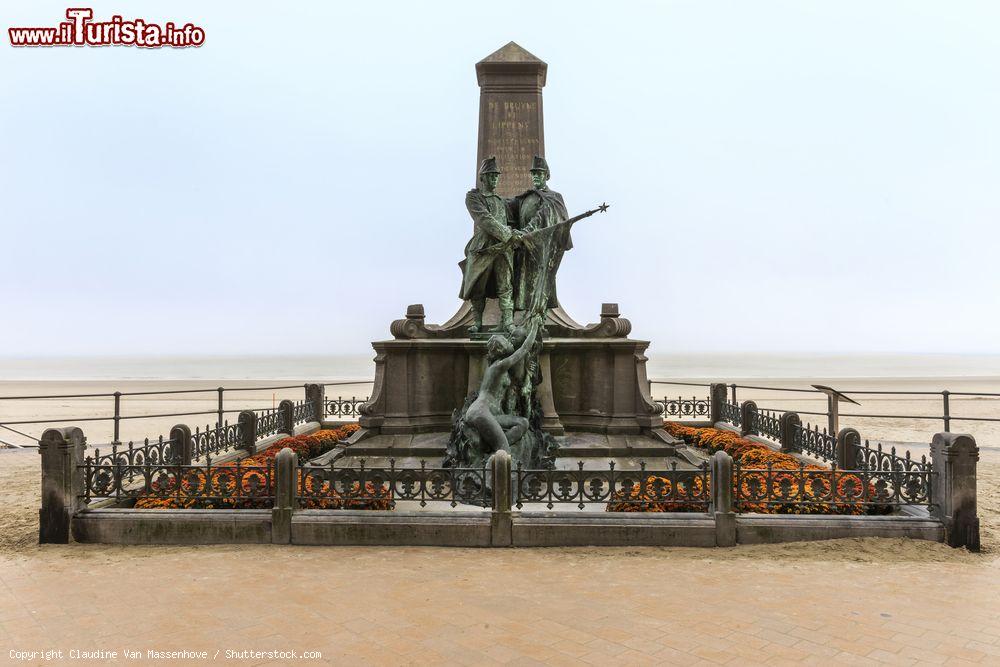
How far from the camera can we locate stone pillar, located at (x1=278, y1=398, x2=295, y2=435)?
571 inches

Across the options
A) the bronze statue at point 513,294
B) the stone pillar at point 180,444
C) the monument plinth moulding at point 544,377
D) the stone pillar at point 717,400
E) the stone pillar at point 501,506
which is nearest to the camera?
the stone pillar at point 501,506

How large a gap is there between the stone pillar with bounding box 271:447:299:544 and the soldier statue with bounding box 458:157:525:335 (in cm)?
385

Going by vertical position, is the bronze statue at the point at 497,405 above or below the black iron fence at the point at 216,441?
above

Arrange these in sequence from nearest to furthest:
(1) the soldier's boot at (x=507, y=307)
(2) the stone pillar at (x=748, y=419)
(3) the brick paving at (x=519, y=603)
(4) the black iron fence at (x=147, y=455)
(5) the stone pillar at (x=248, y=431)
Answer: (3) the brick paving at (x=519, y=603), (4) the black iron fence at (x=147, y=455), (1) the soldier's boot at (x=507, y=307), (5) the stone pillar at (x=248, y=431), (2) the stone pillar at (x=748, y=419)

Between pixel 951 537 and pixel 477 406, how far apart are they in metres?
5.53

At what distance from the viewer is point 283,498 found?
7336 mm

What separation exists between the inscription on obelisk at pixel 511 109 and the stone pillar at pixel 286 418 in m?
6.54

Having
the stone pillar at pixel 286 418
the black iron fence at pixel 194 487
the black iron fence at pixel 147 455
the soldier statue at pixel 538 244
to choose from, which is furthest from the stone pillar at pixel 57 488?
the stone pillar at pixel 286 418

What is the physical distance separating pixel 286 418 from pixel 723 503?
1020cm

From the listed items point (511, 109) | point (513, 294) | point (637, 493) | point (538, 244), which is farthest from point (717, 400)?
point (637, 493)

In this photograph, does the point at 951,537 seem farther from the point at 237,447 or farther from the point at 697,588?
the point at 237,447

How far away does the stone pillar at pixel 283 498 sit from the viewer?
7289mm

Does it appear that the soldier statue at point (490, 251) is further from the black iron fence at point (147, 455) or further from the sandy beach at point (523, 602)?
the black iron fence at point (147, 455)

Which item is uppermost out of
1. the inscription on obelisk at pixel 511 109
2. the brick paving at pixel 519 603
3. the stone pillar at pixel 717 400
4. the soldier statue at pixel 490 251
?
the inscription on obelisk at pixel 511 109
